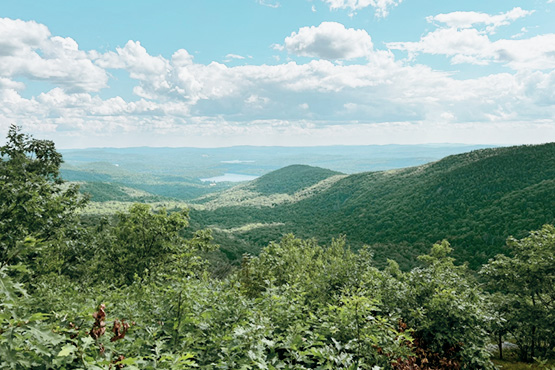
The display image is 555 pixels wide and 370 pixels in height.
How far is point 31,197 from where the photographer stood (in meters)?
16.4

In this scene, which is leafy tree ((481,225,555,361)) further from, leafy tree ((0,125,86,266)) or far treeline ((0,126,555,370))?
leafy tree ((0,125,86,266))

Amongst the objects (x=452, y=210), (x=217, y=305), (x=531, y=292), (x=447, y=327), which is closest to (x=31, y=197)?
(x=217, y=305)

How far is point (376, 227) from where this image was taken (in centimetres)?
12300

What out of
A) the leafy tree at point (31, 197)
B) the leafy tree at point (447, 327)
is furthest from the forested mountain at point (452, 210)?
the leafy tree at point (447, 327)

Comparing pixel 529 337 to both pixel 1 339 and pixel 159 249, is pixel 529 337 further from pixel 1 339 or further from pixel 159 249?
pixel 159 249

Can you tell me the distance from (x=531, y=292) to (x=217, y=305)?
59.0 ft

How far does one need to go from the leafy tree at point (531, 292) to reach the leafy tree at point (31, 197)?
74.9ft

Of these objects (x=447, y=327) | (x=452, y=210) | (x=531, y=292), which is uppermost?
(x=447, y=327)

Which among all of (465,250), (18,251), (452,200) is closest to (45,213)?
(18,251)

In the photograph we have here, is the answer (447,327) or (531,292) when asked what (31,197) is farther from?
(531,292)

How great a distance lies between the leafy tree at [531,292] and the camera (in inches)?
606

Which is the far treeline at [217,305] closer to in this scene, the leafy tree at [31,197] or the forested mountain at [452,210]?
the leafy tree at [31,197]

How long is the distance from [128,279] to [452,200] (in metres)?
120

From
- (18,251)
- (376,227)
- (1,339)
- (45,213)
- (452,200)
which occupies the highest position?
(18,251)
